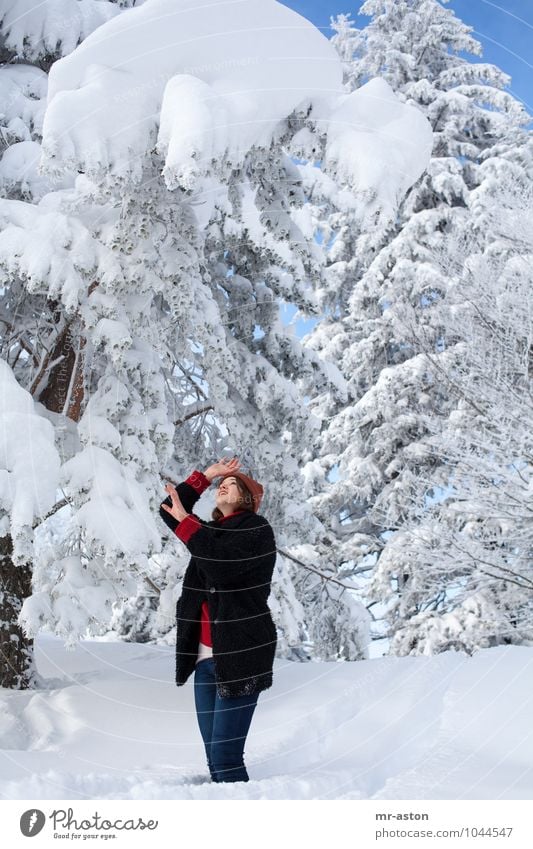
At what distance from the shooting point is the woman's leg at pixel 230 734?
3443mm

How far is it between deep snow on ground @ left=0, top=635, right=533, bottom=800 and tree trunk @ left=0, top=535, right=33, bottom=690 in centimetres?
26

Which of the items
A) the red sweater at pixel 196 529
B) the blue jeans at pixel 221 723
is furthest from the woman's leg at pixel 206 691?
the red sweater at pixel 196 529

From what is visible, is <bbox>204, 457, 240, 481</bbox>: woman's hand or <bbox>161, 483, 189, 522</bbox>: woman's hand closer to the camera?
<bbox>161, 483, 189, 522</bbox>: woman's hand

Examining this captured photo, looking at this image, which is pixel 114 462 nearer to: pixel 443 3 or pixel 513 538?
pixel 513 538

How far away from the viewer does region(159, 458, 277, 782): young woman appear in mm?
3381

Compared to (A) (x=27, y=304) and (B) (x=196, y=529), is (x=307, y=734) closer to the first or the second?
(B) (x=196, y=529)

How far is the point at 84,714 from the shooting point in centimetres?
551

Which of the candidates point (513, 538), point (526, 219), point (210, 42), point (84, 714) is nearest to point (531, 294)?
point (526, 219)

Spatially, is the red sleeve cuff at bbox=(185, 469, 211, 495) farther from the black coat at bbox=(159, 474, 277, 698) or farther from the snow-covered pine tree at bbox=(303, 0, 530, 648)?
the snow-covered pine tree at bbox=(303, 0, 530, 648)

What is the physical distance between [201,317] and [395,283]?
659 cm

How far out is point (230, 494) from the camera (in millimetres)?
3600

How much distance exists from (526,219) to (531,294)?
1028 millimetres

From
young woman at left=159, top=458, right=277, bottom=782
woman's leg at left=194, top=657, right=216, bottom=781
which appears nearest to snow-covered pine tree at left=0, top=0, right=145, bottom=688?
young woman at left=159, top=458, right=277, bottom=782

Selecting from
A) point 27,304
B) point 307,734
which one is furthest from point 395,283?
point 307,734
